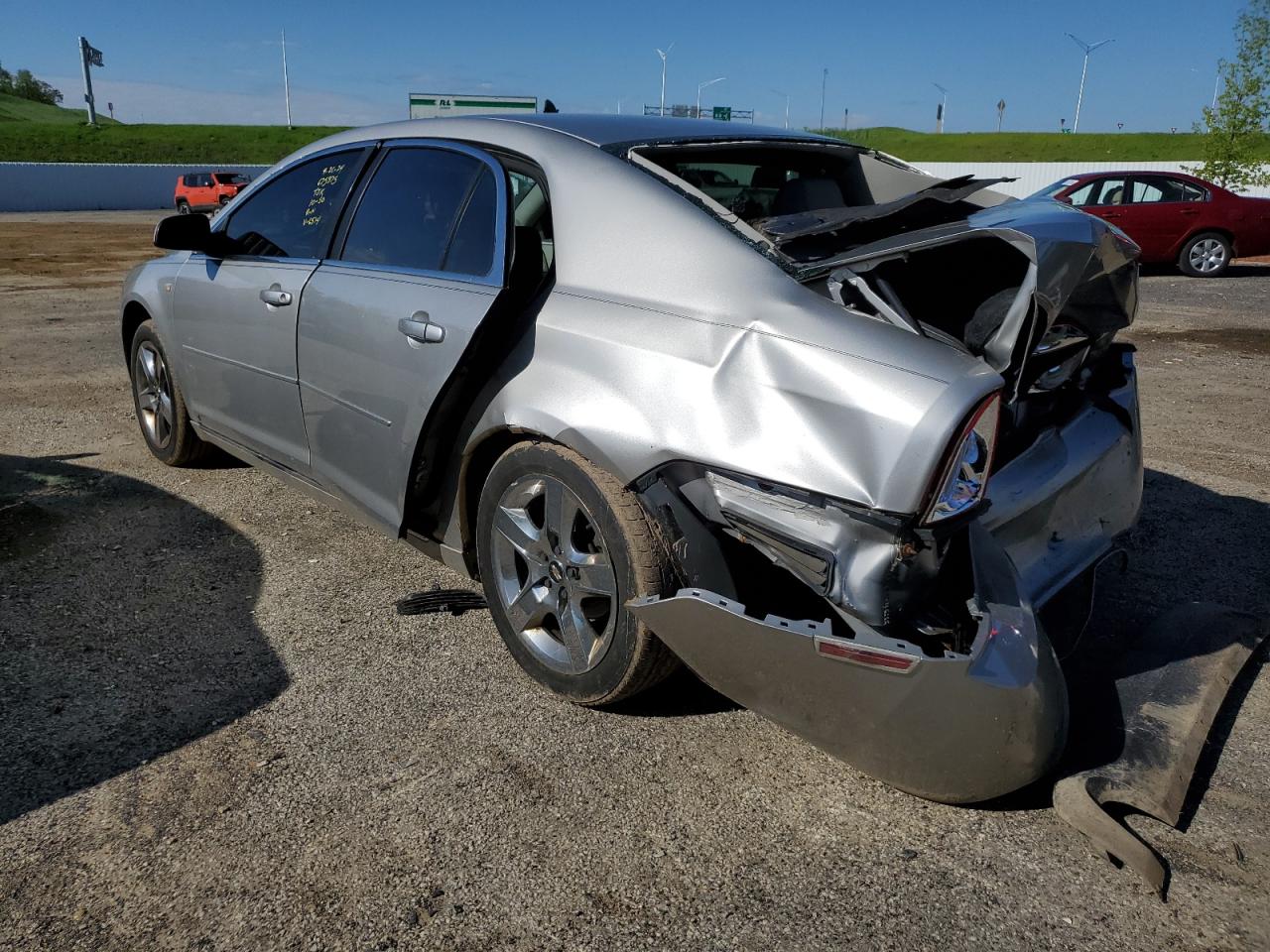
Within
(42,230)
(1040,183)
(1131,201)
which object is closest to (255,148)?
(42,230)

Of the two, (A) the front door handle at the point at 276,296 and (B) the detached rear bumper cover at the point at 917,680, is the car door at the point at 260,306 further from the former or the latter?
(B) the detached rear bumper cover at the point at 917,680

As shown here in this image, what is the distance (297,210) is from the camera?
3836 mm

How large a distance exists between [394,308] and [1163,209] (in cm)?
1570

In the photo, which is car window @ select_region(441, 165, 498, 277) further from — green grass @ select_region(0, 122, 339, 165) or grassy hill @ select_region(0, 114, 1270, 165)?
green grass @ select_region(0, 122, 339, 165)

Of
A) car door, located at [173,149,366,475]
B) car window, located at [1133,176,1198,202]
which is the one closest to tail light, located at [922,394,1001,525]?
car door, located at [173,149,366,475]

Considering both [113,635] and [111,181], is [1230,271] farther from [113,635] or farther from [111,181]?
[111,181]

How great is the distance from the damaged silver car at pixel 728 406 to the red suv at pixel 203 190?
30.5m

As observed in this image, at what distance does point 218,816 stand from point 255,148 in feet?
244

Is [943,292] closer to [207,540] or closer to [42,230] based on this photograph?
[207,540]

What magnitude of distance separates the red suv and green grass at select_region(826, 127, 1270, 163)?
4998cm

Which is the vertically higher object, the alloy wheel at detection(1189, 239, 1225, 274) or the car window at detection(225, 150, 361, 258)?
the car window at detection(225, 150, 361, 258)

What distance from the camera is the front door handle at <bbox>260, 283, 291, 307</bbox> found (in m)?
3.58

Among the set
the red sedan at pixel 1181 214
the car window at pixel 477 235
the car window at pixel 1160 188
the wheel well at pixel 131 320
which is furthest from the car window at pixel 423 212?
the car window at pixel 1160 188

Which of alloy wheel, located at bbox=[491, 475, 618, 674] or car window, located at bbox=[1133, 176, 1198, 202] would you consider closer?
alloy wheel, located at bbox=[491, 475, 618, 674]
